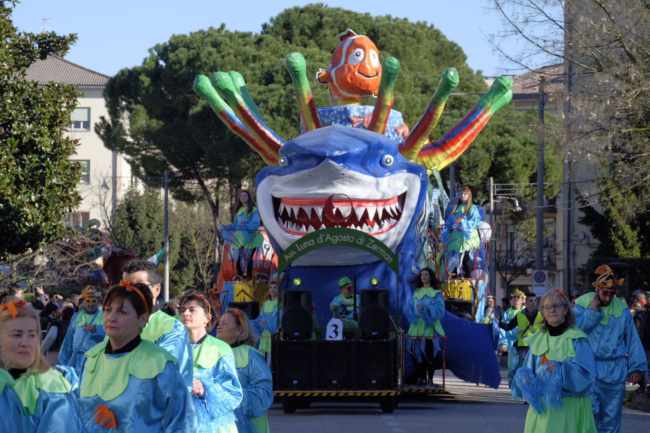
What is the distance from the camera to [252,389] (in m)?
10.7

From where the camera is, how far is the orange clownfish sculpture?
73.7 ft

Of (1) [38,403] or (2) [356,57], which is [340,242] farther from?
(1) [38,403]

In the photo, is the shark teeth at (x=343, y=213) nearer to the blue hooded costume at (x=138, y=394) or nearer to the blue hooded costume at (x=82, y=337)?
the blue hooded costume at (x=82, y=337)

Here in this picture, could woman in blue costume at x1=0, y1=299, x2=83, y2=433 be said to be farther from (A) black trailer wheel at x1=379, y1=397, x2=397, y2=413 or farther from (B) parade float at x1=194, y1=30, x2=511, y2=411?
(A) black trailer wheel at x1=379, y1=397, x2=397, y2=413

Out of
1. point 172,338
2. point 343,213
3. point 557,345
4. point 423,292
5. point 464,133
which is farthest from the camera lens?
point 464,133

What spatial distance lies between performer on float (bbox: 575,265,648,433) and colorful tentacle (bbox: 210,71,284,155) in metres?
8.28

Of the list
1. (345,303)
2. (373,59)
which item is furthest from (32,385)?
(373,59)

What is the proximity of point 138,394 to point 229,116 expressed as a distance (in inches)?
573

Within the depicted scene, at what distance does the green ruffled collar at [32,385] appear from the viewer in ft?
23.7

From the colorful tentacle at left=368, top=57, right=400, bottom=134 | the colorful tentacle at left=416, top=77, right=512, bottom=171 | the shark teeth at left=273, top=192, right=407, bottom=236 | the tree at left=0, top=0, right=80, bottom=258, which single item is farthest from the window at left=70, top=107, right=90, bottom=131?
the shark teeth at left=273, top=192, right=407, bottom=236

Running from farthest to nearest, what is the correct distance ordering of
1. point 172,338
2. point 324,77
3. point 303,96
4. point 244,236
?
point 324,77 → point 244,236 → point 303,96 → point 172,338

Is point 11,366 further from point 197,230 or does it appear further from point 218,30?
point 197,230

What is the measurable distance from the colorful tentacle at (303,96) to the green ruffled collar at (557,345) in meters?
11.2

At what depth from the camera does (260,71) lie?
1811 inches
